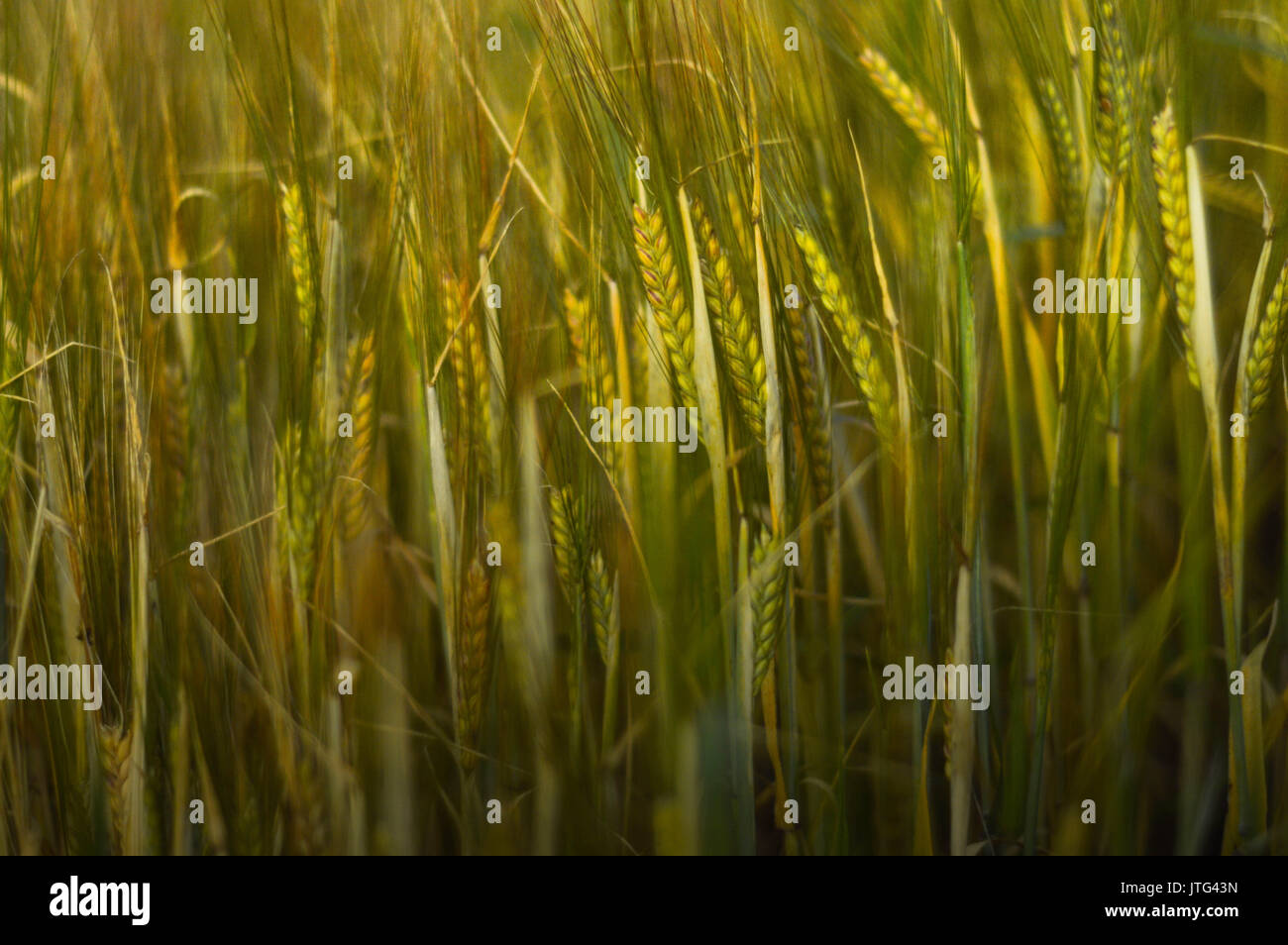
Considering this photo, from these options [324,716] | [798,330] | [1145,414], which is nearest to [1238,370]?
[1145,414]

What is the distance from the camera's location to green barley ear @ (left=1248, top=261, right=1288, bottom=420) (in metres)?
1.18

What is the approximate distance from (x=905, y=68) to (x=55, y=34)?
1.29m

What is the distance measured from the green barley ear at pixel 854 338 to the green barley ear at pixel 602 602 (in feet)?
1.53

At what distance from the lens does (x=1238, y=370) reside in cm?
119

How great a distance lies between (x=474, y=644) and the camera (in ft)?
3.95

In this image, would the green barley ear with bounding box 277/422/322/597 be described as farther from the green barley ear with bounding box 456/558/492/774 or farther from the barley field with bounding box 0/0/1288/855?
the green barley ear with bounding box 456/558/492/774

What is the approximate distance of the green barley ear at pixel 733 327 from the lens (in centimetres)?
115

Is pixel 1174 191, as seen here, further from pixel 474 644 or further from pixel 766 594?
pixel 474 644

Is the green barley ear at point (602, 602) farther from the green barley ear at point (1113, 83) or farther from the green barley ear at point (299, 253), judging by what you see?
the green barley ear at point (1113, 83)

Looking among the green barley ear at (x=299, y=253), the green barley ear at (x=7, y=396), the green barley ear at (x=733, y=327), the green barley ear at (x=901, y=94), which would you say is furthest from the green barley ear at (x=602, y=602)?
the green barley ear at (x=7, y=396)

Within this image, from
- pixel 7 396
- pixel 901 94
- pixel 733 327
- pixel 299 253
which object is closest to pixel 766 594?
pixel 733 327

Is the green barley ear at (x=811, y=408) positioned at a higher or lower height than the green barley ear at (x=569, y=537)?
higher

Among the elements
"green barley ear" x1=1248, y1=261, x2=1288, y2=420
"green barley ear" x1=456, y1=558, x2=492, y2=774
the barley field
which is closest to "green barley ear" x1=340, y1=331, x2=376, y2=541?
the barley field

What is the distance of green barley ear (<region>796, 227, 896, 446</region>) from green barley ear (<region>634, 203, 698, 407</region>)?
0.20 meters
